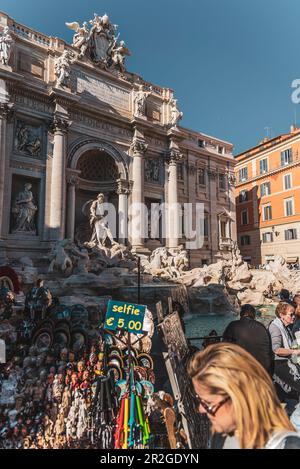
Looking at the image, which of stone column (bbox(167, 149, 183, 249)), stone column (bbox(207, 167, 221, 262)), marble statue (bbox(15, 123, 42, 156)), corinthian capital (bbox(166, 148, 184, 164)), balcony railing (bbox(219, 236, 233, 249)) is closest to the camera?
marble statue (bbox(15, 123, 42, 156))

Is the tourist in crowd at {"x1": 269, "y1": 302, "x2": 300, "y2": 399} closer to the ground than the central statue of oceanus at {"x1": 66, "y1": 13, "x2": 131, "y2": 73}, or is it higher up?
closer to the ground

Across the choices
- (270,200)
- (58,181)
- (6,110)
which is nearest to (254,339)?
(58,181)

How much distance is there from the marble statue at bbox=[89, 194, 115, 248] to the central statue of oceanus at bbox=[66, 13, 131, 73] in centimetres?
924

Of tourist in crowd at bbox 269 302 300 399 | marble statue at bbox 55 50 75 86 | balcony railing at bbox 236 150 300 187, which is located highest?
marble statue at bbox 55 50 75 86

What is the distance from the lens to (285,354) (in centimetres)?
338

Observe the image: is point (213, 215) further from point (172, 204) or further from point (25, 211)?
point (25, 211)

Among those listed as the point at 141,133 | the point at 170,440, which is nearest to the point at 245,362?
the point at 170,440

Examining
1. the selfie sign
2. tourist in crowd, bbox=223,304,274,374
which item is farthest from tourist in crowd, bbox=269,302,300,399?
the selfie sign

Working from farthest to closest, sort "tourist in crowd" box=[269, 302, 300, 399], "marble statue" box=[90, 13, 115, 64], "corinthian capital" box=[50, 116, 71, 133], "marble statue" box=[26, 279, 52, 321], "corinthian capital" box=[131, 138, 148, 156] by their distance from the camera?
"corinthian capital" box=[131, 138, 148, 156], "marble statue" box=[90, 13, 115, 64], "corinthian capital" box=[50, 116, 71, 133], "marble statue" box=[26, 279, 52, 321], "tourist in crowd" box=[269, 302, 300, 399]

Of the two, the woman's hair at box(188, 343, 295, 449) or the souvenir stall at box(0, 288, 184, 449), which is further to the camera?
the souvenir stall at box(0, 288, 184, 449)

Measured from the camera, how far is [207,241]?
25.3 meters

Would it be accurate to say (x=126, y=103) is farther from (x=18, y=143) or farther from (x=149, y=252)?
(x=149, y=252)

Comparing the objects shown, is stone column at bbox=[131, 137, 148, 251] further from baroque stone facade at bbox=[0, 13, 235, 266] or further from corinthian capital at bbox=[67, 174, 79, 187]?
corinthian capital at bbox=[67, 174, 79, 187]

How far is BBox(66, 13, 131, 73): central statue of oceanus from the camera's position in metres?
19.1
